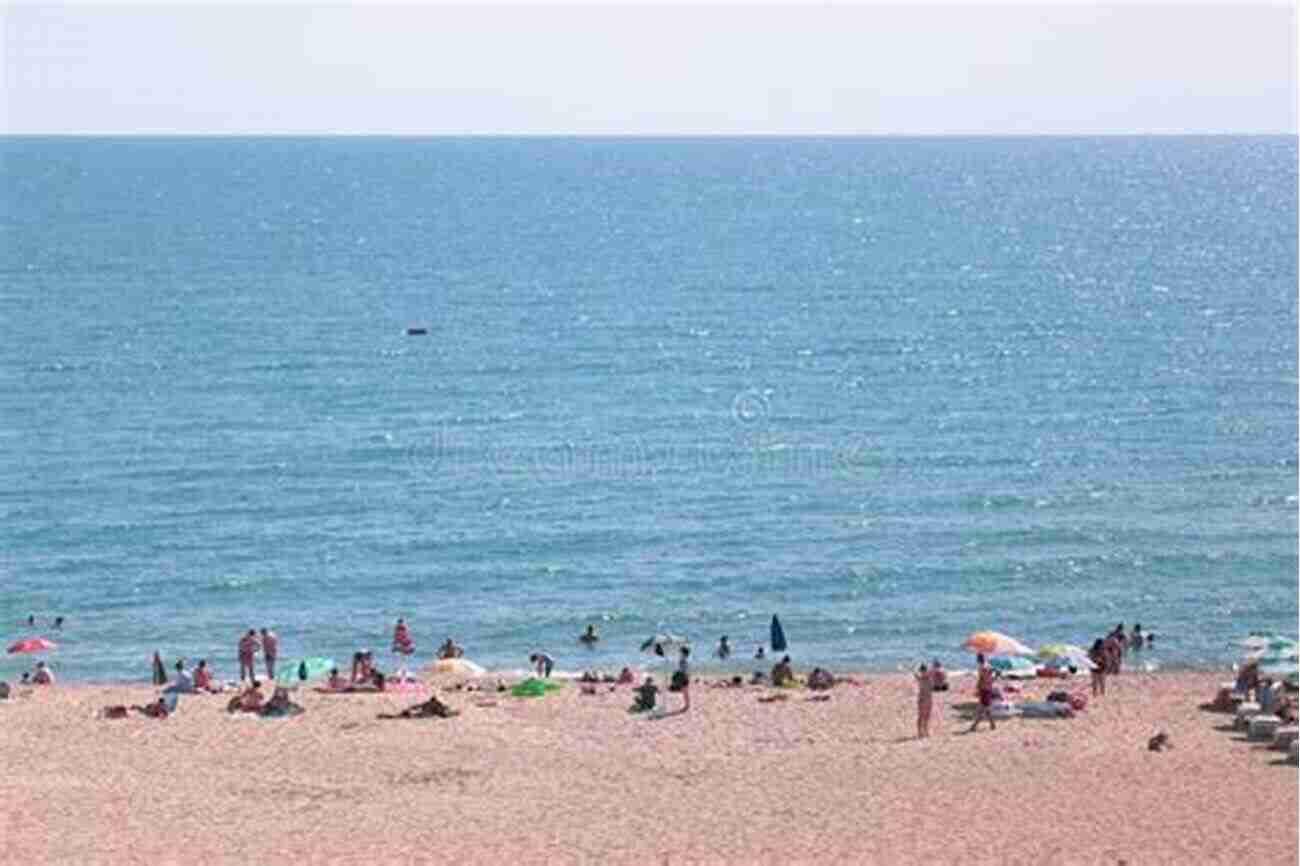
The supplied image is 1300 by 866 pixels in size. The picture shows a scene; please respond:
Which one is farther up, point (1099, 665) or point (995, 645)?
point (995, 645)

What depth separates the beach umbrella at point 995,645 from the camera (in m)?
42.6

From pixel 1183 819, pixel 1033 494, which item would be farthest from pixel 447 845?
pixel 1033 494

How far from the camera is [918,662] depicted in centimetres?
4469

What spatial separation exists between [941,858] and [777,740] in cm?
691

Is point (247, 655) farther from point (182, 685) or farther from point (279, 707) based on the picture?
point (279, 707)

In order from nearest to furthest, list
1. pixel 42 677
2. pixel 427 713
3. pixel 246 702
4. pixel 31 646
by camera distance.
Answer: pixel 427 713, pixel 246 702, pixel 42 677, pixel 31 646

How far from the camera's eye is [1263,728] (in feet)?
109

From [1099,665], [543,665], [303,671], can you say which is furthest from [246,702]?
[1099,665]

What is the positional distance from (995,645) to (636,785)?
12917 mm

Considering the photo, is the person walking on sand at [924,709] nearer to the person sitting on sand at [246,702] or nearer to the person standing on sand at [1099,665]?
the person standing on sand at [1099,665]

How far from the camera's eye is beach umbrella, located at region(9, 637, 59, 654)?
45.0 m

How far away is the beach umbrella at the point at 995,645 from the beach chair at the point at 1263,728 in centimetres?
883

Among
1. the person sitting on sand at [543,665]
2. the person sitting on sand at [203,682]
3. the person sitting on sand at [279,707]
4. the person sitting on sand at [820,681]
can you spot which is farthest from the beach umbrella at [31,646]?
the person sitting on sand at [820,681]

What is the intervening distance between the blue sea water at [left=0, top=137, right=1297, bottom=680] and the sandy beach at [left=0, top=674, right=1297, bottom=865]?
9458 millimetres
